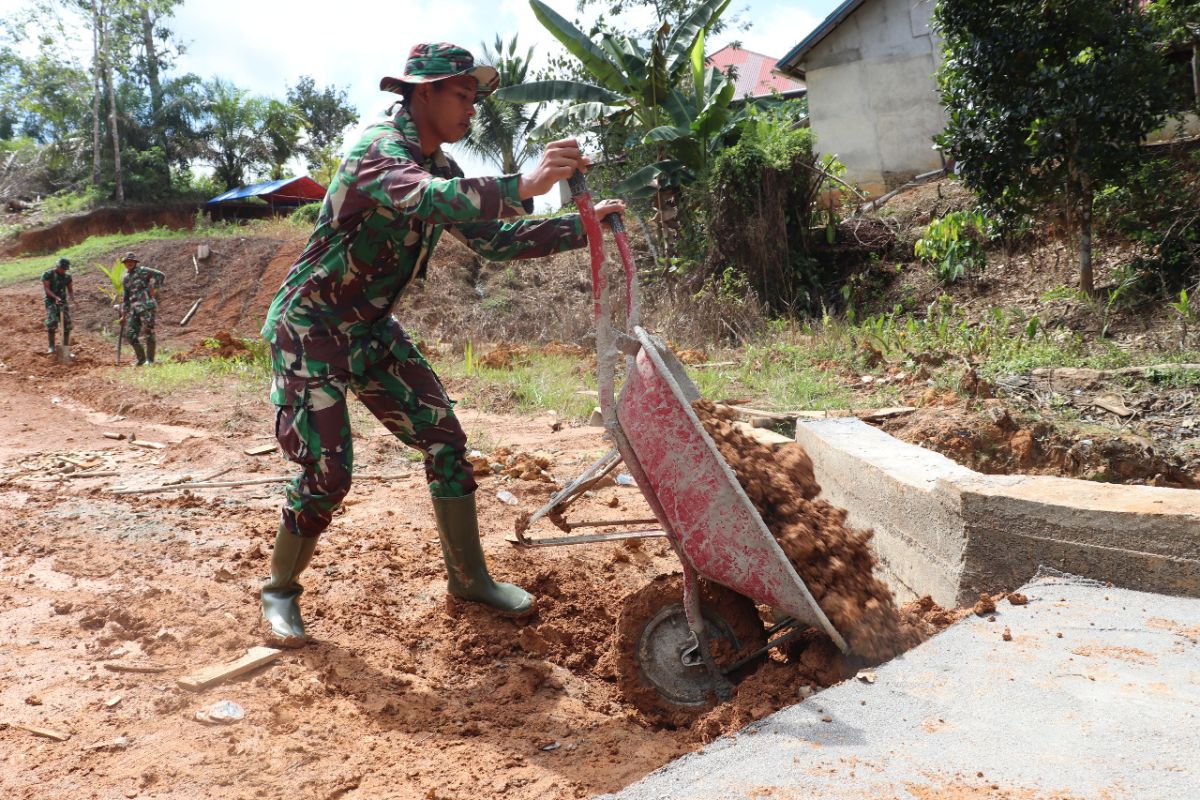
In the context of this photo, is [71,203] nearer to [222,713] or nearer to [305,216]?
[305,216]

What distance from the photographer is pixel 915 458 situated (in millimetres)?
3266

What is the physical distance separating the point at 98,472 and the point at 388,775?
468cm

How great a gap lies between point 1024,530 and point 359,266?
7.24 ft

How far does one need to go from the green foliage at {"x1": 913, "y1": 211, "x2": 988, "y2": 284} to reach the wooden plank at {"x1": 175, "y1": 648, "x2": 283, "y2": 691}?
8.35 m

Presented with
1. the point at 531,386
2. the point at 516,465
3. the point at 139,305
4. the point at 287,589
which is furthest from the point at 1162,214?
the point at 139,305

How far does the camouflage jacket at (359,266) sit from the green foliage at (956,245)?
7.67 meters

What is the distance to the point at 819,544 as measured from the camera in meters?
2.47

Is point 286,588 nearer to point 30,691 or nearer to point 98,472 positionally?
point 30,691

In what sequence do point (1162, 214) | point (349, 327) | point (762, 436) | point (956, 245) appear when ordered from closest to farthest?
1. point (349, 327)
2. point (762, 436)
3. point (1162, 214)
4. point (956, 245)

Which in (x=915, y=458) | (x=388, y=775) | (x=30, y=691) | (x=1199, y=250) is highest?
(x=1199, y=250)

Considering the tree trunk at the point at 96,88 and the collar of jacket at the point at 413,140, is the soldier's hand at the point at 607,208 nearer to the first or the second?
the collar of jacket at the point at 413,140

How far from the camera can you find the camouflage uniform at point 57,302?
1424cm

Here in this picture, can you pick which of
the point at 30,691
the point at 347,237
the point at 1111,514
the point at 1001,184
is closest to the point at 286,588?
the point at 30,691

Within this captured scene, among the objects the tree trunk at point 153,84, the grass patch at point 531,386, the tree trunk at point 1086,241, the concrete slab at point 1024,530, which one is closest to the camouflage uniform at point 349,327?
the concrete slab at point 1024,530
